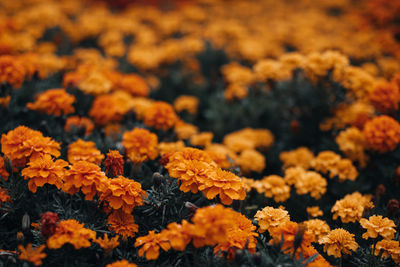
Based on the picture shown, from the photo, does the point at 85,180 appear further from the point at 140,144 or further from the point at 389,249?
the point at 389,249

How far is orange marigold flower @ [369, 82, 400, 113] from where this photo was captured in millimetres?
2850

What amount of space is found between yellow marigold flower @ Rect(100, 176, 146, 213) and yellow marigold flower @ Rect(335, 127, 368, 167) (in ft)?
6.44

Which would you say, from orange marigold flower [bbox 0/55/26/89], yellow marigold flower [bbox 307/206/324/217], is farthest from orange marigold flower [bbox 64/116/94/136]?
yellow marigold flower [bbox 307/206/324/217]

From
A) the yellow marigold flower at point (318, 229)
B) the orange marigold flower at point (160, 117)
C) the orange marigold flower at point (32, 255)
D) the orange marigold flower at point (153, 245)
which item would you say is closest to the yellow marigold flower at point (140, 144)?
the orange marigold flower at point (160, 117)

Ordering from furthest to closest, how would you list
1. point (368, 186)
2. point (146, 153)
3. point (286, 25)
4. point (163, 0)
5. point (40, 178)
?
1. point (163, 0)
2. point (286, 25)
3. point (368, 186)
4. point (146, 153)
5. point (40, 178)

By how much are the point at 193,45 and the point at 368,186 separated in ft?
9.64

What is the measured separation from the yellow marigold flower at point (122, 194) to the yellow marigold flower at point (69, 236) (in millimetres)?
209

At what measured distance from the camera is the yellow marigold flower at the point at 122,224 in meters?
1.83

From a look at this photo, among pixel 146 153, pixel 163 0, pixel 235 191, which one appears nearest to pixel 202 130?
pixel 146 153

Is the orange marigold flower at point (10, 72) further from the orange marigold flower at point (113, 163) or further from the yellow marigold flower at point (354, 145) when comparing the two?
the yellow marigold flower at point (354, 145)

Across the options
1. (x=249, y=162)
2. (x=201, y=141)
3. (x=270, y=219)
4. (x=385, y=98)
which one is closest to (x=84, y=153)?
(x=201, y=141)

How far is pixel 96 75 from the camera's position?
324cm

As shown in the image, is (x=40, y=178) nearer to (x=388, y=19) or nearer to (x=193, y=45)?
(x=193, y=45)

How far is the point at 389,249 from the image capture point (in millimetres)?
1854
